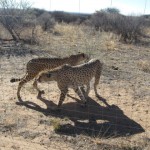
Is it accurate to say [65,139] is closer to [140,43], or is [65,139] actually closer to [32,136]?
[32,136]

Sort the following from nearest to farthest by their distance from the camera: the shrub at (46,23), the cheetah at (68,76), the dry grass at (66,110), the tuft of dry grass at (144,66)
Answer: the dry grass at (66,110)
the cheetah at (68,76)
the tuft of dry grass at (144,66)
the shrub at (46,23)

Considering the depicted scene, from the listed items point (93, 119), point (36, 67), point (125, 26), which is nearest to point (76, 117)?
point (93, 119)

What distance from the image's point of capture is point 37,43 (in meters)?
14.9

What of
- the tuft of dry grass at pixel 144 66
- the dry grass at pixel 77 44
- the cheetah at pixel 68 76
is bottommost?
the tuft of dry grass at pixel 144 66

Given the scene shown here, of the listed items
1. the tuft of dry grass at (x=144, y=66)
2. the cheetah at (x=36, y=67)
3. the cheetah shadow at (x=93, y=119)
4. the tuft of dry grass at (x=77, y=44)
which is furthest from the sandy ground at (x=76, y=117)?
the tuft of dry grass at (x=77, y=44)

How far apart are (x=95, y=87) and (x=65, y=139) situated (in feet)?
8.12

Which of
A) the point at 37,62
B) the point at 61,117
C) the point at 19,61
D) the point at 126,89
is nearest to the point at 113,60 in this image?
the point at 19,61

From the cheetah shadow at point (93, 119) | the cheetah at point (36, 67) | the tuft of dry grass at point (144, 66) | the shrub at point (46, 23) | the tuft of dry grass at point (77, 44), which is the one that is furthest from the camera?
the shrub at point (46, 23)

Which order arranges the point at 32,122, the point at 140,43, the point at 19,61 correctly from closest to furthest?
the point at 32,122, the point at 19,61, the point at 140,43

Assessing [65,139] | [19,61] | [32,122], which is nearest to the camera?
[65,139]

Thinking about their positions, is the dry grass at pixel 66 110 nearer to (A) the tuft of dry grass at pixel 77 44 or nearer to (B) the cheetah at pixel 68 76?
(B) the cheetah at pixel 68 76

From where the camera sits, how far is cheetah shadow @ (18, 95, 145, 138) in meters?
6.00

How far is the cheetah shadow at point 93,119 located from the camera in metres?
6.00

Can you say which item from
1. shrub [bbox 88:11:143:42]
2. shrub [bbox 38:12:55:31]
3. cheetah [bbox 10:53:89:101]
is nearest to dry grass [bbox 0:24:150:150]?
cheetah [bbox 10:53:89:101]
